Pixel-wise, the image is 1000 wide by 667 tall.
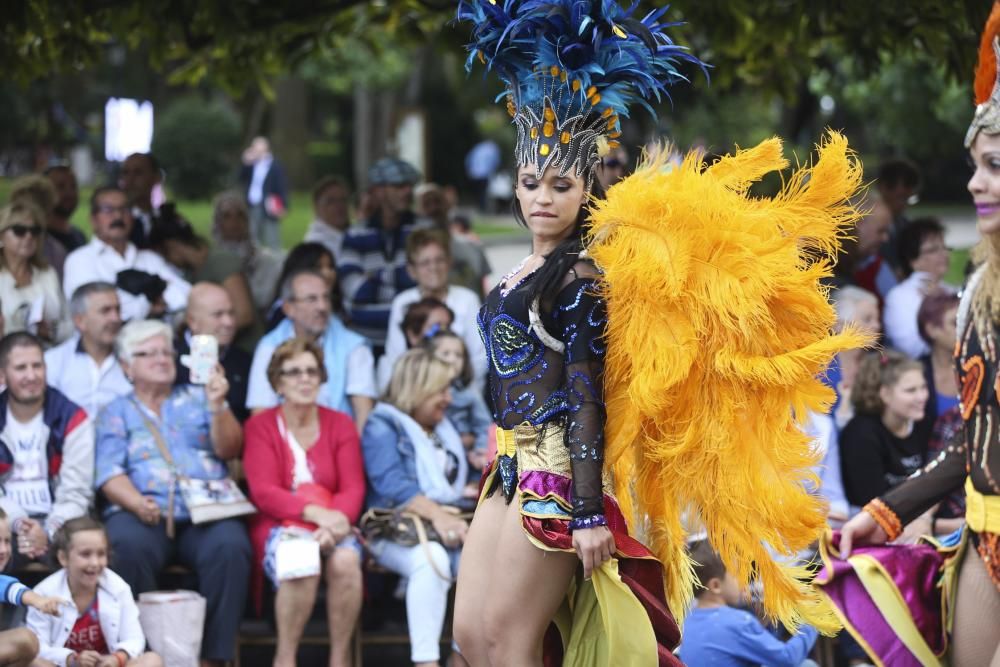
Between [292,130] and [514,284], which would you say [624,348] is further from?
[292,130]

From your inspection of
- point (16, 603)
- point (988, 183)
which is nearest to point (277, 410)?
point (16, 603)

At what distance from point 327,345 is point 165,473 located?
49.2 inches

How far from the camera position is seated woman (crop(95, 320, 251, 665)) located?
19.6 ft

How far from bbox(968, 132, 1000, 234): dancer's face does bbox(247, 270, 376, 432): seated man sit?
12.5 ft

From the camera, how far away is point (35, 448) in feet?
19.9

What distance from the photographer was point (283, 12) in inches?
309

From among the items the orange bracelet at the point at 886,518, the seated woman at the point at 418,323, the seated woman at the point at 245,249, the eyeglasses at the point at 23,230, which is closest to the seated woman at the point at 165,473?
the eyeglasses at the point at 23,230

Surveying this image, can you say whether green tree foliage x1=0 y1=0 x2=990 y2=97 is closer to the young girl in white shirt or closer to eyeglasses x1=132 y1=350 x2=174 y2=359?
eyeglasses x1=132 y1=350 x2=174 y2=359

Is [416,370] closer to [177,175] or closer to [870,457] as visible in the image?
[870,457]

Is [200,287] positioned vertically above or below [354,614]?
above

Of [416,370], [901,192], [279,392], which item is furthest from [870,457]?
[901,192]

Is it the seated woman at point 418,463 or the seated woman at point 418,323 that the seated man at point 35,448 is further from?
the seated woman at point 418,323

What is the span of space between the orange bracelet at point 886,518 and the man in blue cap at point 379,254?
416cm

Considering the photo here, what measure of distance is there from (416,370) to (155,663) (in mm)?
1805
